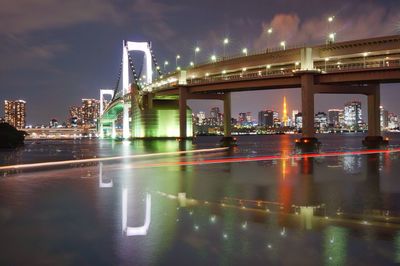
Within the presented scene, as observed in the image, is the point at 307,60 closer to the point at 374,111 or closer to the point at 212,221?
the point at 374,111

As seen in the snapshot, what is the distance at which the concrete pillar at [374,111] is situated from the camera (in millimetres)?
66875

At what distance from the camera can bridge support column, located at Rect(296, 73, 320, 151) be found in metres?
58.0

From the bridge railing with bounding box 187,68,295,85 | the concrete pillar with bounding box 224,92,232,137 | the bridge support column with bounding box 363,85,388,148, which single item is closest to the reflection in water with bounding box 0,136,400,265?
the bridge railing with bounding box 187,68,295,85

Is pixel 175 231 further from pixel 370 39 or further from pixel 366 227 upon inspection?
pixel 370 39

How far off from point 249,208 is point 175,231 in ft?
12.5

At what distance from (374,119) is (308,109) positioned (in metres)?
15.4

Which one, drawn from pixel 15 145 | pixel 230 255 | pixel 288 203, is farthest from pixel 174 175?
pixel 15 145

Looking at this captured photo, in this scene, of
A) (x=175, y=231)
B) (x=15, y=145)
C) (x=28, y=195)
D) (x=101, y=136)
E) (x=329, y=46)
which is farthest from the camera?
(x=101, y=136)

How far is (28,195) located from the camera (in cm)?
1769

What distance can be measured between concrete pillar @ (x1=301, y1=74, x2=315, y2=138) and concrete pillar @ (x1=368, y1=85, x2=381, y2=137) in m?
13.1

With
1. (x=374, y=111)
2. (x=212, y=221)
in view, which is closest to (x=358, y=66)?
(x=374, y=111)

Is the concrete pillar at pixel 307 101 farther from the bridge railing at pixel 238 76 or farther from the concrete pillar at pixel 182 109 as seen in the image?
the concrete pillar at pixel 182 109

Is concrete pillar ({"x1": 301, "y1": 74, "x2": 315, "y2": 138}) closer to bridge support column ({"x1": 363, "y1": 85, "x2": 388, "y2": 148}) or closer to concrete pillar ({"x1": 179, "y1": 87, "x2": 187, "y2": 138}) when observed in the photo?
bridge support column ({"x1": 363, "y1": 85, "x2": 388, "y2": 148})

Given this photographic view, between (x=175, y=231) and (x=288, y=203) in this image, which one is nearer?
(x=175, y=231)
